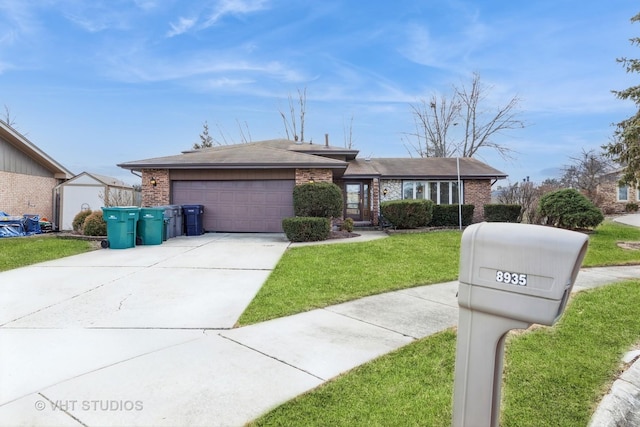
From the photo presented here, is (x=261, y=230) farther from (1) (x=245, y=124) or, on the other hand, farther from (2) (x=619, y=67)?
(1) (x=245, y=124)

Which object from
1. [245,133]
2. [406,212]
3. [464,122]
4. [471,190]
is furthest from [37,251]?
[464,122]

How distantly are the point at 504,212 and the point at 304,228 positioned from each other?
9.57m

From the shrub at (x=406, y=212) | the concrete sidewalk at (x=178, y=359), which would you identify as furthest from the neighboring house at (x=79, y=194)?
the concrete sidewalk at (x=178, y=359)

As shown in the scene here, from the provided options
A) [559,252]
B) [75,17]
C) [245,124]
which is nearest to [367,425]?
[559,252]

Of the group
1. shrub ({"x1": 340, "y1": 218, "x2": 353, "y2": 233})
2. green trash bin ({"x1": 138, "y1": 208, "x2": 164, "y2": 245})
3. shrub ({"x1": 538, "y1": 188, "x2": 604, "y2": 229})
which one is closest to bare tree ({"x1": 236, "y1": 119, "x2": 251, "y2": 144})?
shrub ({"x1": 340, "y1": 218, "x2": 353, "y2": 233})

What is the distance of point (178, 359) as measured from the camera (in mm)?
3160

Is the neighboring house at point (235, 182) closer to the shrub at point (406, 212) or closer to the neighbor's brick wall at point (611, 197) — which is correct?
the shrub at point (406, 212)

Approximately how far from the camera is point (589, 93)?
627 inches

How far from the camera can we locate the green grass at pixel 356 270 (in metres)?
4.93

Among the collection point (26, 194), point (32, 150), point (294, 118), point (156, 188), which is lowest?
point (26, 194)

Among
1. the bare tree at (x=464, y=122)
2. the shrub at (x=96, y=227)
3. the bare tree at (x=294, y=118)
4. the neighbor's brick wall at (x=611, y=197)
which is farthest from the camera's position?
the bare tree at (x=294, y=118)

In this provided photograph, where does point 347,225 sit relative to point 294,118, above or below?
below

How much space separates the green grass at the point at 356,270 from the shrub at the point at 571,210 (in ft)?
4.00

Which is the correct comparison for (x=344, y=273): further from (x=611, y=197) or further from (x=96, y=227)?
(x=611, y=197)
